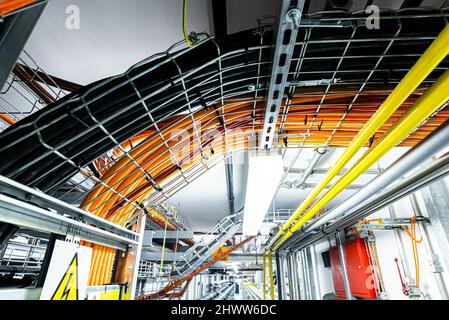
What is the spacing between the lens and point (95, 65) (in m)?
1.16

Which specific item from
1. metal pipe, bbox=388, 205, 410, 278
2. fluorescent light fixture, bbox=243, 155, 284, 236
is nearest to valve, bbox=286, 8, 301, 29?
fluorescent light fixture, bbox=243, 155, 284, 236

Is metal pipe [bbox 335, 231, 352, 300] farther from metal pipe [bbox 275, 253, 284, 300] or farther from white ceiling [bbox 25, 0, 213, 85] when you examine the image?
white ceiling [bbox 25, 0, 213, 85]

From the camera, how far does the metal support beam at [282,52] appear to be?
1.62 feet

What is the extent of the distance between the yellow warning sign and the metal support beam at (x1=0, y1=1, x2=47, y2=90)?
0.62 metres

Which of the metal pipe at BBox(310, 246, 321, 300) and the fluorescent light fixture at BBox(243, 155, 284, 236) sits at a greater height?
the fluorescent light fixture at BBox(243, 155, 284, 236)

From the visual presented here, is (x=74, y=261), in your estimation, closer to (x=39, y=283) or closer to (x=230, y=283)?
(x=39, y=283)

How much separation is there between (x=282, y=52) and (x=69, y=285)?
102cm

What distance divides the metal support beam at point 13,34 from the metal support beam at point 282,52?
58 cm

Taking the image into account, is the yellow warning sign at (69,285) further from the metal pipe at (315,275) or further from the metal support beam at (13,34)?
the metal pipe at (315,275)

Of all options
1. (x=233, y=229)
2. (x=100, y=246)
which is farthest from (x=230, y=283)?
(x=100, y=246)

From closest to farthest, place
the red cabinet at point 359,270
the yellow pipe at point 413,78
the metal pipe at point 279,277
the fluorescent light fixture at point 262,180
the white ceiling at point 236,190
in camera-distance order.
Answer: the yellow pipe at point 413,78
the fluorescent light fixture at point 262,180
the white ceiling at point 236,190
the red cabinet at point 359,270
the metal pipe at point 279,277

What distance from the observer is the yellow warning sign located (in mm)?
722

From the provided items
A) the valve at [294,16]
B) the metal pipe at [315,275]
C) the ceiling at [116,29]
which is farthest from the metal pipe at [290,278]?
the valve at [294,16]
